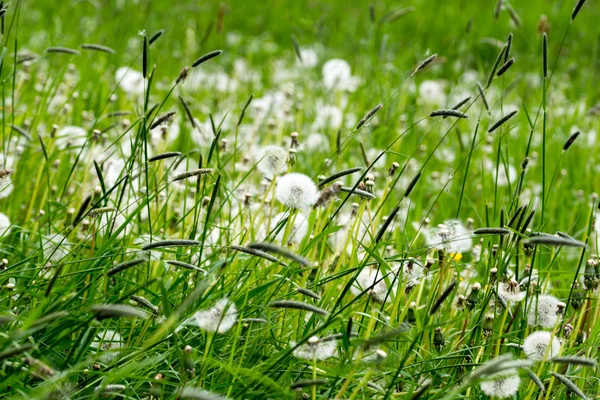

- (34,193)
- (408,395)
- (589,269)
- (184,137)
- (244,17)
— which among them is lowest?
(408,395)

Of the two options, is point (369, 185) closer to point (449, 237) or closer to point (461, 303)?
point (449, 237)

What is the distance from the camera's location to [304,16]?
7340 mm

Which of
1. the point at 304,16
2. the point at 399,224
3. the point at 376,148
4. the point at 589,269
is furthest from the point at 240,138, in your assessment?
the point at 304,16

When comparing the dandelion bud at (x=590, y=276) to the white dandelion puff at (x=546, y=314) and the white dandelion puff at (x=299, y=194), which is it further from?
the white dandelion puff at (x=299, y=194)

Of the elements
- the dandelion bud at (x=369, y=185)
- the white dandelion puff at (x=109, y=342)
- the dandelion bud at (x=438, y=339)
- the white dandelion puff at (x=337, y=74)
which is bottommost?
the white dandelion puff at (x=109, y=342)

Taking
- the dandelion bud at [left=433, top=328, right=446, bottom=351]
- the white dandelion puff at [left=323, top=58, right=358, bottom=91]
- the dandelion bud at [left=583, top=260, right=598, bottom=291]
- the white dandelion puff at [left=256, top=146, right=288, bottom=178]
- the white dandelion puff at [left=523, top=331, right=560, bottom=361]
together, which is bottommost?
the dandelion bud at [left=433, top=328, right=446, bottom=351]

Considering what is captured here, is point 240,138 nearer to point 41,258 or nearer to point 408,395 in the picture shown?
point 41,258

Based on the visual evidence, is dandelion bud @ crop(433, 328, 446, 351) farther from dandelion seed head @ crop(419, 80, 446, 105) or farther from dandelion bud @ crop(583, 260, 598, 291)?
dandelion seed head @ crop(419, 80, 446, 105)

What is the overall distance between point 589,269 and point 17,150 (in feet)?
6.98

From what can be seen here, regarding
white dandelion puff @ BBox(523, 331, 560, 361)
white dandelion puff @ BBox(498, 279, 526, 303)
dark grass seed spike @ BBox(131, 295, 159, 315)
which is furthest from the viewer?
white dandelion puff @ BBox(498, 279, 526, 303)

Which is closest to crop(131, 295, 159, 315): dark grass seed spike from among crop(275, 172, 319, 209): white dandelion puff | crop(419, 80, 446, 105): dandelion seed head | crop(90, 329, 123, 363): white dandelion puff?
crop(90, 329, 123, 363): white dandelion puff

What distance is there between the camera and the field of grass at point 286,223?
5.66 feet

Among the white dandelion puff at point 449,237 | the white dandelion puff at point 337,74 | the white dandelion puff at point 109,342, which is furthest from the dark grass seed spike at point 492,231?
the white dandelion puff at point 337,74

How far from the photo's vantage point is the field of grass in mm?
1726
